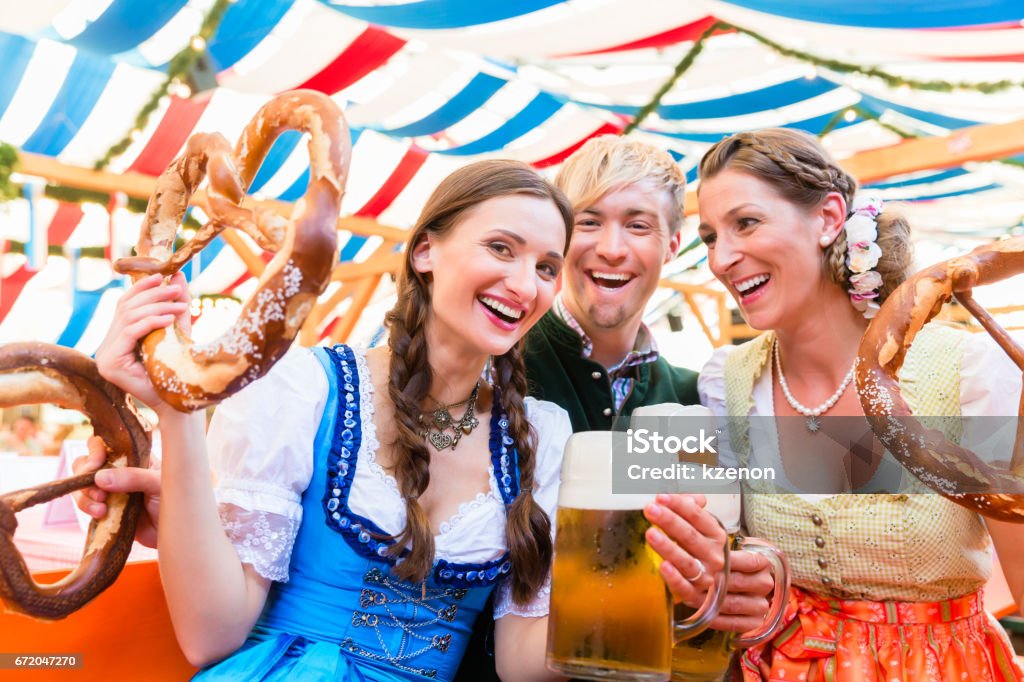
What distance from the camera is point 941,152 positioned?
557cm

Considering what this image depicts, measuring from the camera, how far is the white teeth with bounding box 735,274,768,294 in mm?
1688

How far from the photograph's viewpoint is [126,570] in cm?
139

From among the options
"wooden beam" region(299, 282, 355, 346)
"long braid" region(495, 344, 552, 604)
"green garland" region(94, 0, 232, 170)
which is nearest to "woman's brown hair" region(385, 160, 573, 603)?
"long braid" region(495, 344, 552, 604)

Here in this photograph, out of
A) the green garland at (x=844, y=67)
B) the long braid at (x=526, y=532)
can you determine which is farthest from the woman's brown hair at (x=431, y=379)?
the green garland at (x=844, y=67)

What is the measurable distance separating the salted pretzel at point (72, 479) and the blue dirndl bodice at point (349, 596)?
325mm

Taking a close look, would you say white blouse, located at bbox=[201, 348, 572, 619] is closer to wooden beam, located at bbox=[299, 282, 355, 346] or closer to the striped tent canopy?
the striped tent canopy

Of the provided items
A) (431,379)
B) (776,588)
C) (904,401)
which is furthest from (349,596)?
(904,401)

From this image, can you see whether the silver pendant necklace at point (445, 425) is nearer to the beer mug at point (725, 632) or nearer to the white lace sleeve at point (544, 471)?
the white lace sleeve at point (544, 471)

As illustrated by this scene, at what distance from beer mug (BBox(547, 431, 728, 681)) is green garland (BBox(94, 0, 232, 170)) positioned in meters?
4.09

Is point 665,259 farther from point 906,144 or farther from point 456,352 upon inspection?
point 906,144

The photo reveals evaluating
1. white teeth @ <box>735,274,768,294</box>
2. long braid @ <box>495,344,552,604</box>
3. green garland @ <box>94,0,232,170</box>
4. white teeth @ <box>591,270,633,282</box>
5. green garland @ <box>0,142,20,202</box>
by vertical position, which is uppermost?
green garland @ <box>94,0,232,170</box>

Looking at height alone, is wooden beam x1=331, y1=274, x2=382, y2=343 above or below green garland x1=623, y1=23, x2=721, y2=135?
below

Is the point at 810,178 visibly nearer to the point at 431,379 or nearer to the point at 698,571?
the point at 431,379

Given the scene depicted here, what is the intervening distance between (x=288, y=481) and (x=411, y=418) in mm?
246
